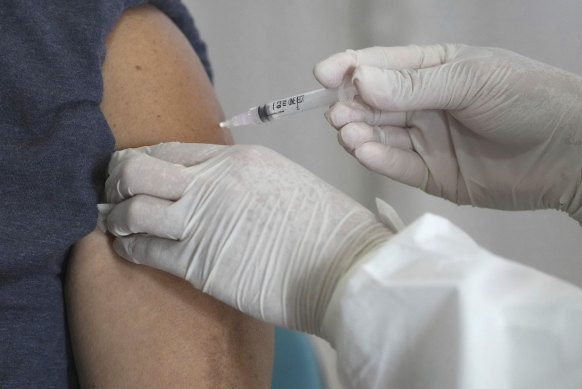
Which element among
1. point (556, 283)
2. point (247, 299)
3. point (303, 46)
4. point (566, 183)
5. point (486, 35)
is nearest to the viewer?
point (556, 283)

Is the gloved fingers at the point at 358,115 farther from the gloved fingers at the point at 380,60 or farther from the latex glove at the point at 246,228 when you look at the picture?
the latex glove at the point at 246,228

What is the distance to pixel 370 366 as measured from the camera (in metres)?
0.62

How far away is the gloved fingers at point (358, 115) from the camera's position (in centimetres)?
100

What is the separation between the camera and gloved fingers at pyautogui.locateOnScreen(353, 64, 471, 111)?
3.05 ft

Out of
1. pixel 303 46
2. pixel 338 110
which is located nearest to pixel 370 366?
pixel 338 110

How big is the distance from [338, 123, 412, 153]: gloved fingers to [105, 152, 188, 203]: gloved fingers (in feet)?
1.03

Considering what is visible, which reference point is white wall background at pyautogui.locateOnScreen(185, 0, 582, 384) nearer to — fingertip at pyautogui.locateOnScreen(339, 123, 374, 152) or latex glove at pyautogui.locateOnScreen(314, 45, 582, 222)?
latex glove at pyautogui.locateOnScreen(314, 45, 582, 222)

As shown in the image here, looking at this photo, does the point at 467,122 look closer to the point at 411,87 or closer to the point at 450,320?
the point at 411,87

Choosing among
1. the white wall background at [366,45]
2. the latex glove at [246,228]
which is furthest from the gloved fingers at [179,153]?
the white wall background at [366,45]

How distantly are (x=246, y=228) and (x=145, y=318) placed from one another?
242mm

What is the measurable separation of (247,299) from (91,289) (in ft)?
0.96

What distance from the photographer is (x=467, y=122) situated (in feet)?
3.48

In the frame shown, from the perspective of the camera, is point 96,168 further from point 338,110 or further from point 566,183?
point 566,183

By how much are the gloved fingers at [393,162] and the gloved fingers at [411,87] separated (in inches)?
3.4
